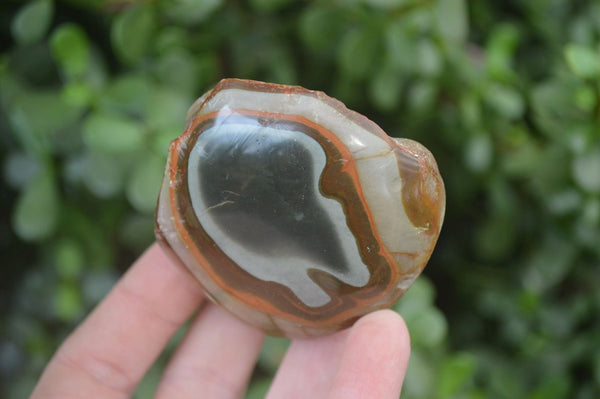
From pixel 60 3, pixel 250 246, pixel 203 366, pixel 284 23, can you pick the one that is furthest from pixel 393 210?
pixel 60 3

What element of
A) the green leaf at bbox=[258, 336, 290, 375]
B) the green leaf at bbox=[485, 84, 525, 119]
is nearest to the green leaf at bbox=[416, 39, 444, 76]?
the green leaf at bbox=[485, 84, 525, 119]

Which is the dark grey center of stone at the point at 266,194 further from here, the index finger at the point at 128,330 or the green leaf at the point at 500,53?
the green leaf at the point at 500,53

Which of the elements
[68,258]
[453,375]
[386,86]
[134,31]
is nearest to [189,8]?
[134,31]

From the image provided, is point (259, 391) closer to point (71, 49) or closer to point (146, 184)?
point (146, 184)

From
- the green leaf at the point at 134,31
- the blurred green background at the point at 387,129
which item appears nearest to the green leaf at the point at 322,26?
the blurred green background at the point at 387,129

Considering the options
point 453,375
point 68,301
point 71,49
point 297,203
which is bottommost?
point 453,375

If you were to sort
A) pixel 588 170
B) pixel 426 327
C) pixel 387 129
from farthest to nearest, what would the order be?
pixel 387 129
pixel 588 170
pixel 426 327
